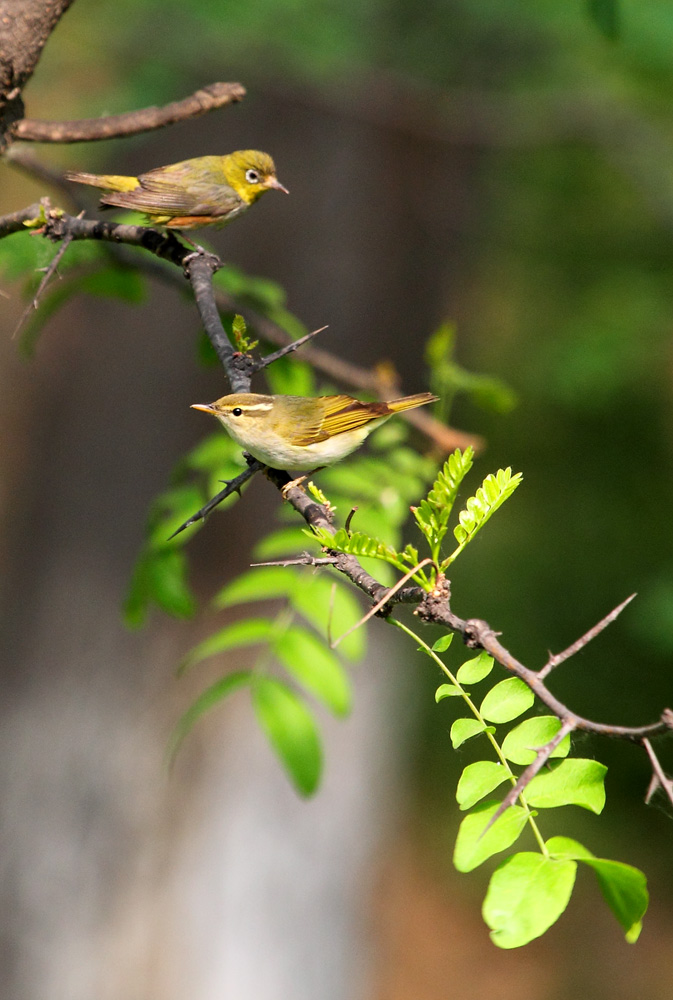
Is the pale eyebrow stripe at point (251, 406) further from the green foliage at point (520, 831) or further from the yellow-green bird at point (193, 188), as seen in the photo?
the green foliage at point (520, 831)

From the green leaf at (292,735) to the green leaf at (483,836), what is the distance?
132 cm

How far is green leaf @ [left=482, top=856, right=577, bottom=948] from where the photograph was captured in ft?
3.99

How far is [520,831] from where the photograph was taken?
4.48ft

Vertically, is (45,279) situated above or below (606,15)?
below

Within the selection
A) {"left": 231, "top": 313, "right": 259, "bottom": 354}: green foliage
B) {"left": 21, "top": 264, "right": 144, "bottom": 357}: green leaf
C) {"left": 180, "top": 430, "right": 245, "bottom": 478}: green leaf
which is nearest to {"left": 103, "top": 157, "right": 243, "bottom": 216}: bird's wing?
{"left": 21, "top": 264, "right": 144, "bottom": 357}: green leaf

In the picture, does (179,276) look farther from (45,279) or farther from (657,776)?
(657,776)

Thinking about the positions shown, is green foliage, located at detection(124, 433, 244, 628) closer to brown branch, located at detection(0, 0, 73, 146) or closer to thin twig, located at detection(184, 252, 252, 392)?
thin twig, located at detection(184, 252, 252, 392)

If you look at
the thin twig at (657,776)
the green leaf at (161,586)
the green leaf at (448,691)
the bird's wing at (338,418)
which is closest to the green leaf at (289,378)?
the bird's wing at (338,418)

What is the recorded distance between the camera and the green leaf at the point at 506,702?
4.73ft

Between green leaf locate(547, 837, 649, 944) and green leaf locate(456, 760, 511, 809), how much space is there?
163mm

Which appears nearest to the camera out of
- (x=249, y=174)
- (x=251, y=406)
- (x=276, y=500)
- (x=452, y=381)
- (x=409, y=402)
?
(x=251, y=406)

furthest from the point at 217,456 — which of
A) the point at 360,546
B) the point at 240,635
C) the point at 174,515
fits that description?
the point at 360,546

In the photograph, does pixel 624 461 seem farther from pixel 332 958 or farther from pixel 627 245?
pixel 332 958

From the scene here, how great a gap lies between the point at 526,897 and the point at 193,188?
2450 millimetres
